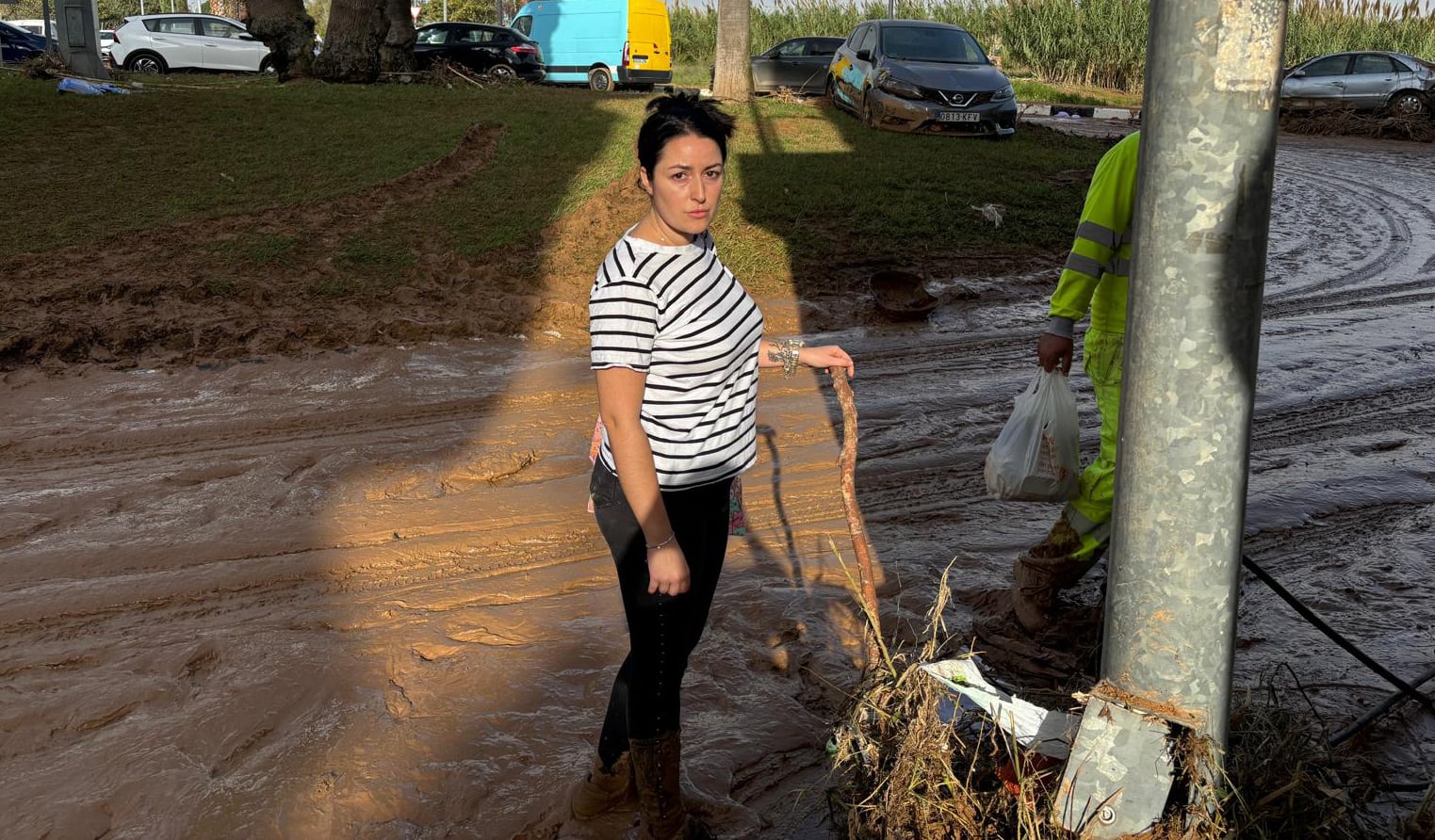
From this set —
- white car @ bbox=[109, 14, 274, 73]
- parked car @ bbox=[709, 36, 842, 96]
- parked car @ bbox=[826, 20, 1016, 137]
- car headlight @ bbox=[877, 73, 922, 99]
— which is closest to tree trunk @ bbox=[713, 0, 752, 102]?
parked car @ bbox=[826, 20, 1016, 137]

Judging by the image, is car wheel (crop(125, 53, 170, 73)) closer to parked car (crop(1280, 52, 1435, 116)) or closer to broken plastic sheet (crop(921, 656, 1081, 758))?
parked car (crop(1280, 52, 1435, 116))

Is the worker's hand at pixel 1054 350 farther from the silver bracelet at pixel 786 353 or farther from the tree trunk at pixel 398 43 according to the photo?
the tree trunk at pixel 398 43

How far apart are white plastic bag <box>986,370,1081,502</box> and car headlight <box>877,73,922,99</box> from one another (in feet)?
45.7

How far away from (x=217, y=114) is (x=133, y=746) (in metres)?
13.7

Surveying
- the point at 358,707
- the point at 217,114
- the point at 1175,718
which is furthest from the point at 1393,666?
the point at 217,114

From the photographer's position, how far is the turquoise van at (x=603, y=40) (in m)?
26.5

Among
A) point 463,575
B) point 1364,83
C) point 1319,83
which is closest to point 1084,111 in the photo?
point 1319,83

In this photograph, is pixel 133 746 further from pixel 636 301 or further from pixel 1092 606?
pixel 1092 606

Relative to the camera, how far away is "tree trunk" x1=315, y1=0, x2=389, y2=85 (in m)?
19.5

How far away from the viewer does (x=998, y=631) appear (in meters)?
4.45

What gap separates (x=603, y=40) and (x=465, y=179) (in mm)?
15483

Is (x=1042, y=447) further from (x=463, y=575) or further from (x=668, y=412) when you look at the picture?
(x=463, y=575)

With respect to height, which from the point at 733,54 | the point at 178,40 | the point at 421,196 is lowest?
the point at 421,196

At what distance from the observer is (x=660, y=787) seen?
322cm
